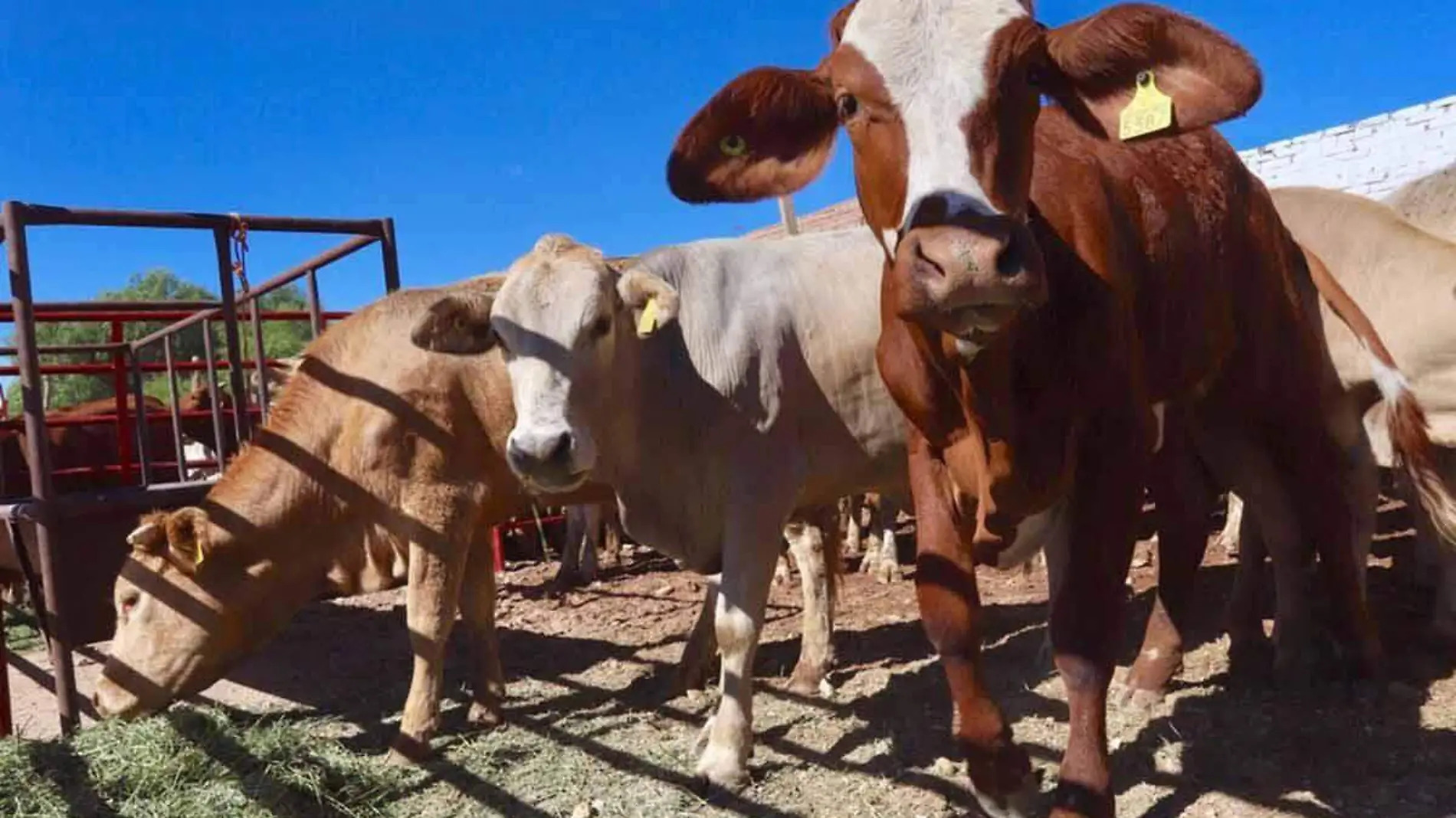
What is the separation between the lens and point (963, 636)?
10.2 ft

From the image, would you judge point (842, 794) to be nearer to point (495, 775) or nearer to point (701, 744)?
point (701, 744)

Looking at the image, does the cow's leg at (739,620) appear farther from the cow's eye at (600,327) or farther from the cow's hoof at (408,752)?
the cow's hoof at (408,752)

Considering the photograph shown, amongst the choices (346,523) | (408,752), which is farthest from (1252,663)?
(346,523)

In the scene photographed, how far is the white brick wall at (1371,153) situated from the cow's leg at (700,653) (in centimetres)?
816

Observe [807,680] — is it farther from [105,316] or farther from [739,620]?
[105,316]

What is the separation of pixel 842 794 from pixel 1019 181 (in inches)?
86.1

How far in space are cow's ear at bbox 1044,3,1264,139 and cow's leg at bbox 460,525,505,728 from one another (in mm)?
3498

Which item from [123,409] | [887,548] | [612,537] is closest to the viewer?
[123,409]

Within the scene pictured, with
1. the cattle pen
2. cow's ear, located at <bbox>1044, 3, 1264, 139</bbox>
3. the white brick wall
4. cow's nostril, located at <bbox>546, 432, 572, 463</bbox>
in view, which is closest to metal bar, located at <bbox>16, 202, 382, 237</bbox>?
the cattle pen

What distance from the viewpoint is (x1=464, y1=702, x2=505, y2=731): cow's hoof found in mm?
4844

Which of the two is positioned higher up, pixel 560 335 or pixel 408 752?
pixel 560 335

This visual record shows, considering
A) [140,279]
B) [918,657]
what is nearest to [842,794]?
[918,657]

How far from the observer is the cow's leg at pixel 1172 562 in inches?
161

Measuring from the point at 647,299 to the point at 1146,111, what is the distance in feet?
6.55
